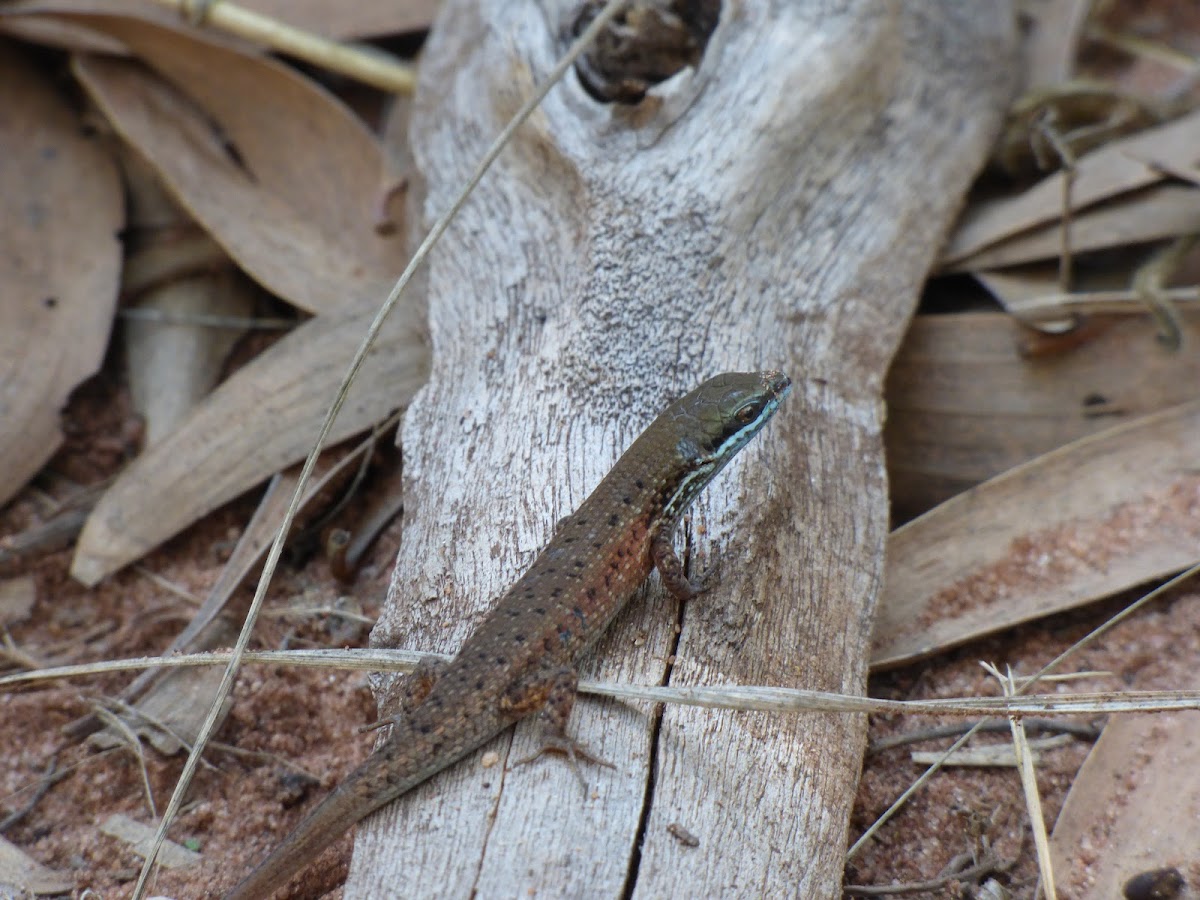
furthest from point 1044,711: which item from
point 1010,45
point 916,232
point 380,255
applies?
point 1010,45

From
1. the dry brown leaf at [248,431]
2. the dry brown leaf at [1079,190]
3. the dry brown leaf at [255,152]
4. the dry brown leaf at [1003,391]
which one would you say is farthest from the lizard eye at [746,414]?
the dry brown leaf at [255,152]

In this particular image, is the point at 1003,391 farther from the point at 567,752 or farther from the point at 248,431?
the point at 248,431

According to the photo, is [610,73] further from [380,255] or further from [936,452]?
[936,452]

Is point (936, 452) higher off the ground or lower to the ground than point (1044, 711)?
lower

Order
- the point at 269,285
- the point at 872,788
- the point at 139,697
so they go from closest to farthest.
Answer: the point at 872,788 → the point at 139,697 → the point at 269,285

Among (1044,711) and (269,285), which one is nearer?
(1044,711)

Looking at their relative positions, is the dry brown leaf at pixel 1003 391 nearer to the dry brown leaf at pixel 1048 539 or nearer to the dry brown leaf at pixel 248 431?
the dry brown leaf at pixel 1048 539

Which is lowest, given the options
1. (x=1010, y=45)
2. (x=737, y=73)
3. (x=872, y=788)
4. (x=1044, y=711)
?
(x=872, y=788)

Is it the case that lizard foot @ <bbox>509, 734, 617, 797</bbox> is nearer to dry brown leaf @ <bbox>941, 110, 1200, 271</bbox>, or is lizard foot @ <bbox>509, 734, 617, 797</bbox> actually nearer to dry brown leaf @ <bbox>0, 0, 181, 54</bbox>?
dry brown leaf @ <bbox>941, 110, 1200, 271</bbox>

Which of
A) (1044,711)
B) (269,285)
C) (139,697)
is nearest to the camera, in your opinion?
(1044,711)
